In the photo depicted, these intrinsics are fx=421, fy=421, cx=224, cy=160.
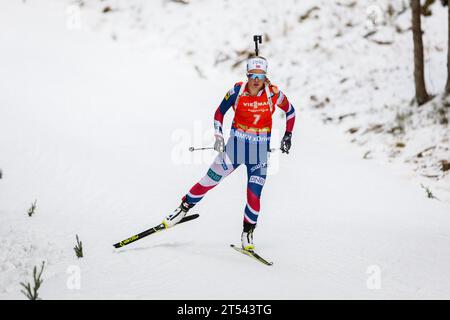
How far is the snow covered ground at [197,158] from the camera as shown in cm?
412

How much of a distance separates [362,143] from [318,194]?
2086mm

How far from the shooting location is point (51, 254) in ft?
14.6

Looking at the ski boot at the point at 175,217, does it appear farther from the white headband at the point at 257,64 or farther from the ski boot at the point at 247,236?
the white headband at the point at 257,64

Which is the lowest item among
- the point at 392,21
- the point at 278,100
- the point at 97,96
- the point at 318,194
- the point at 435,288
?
the point at 435,288

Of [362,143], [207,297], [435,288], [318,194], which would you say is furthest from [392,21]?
[207,297]

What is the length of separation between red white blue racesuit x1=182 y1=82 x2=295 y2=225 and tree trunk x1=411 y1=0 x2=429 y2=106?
14.1ft

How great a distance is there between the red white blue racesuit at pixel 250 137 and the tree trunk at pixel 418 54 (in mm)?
4292

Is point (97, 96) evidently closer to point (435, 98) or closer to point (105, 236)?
point (105, 236)

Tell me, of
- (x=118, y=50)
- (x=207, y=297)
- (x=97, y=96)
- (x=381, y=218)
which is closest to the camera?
(x=207, y=297)

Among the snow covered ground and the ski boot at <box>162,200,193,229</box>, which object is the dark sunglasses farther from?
the snow covered ground

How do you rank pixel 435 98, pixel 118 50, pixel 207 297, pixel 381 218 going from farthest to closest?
pixel 118 50, pixel 435 98, pixel 381 218, pixel 207 297

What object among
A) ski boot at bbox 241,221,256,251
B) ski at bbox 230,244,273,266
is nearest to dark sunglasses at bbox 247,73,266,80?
ski boot at bbox 241,221,256,251

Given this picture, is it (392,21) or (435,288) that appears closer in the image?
(435,288)

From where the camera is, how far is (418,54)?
25.0 ft
